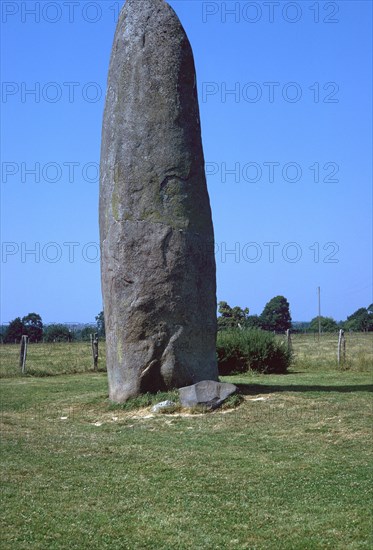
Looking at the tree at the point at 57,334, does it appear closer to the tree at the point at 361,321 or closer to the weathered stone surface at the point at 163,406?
the tree at the point at 361,321

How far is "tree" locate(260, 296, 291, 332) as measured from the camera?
56844 millimetres

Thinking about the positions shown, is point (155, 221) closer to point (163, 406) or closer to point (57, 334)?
point (163, 406)

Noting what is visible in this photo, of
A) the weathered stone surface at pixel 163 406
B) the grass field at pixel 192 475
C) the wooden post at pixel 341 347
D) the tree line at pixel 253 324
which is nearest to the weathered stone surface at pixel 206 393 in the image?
the weathered stone surface at pixel 163 406

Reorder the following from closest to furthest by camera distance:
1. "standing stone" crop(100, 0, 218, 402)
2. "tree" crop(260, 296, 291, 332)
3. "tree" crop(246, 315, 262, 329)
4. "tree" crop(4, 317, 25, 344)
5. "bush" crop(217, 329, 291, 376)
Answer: "standing stone" crop(100, 0, 218, 402)
"bush" crop(217, 329, 291, 376)
"tree" crop(246, 315, 262, 329)
"tree" crop(4, 317, 25, 344)
"tree" crop(260, 296, 291, 332)

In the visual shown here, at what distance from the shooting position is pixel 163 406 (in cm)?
1151

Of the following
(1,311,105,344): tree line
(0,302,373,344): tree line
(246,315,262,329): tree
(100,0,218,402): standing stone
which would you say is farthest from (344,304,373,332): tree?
(100,0,218,402): standing stone

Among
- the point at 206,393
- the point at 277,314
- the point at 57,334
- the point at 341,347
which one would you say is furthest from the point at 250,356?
the point at 277,314

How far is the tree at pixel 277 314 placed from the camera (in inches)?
2238

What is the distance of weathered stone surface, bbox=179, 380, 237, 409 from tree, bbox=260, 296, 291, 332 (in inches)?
1714

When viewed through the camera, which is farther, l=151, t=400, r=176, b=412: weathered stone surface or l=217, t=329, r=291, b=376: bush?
l=217, t=329, r=291, b=376: bush

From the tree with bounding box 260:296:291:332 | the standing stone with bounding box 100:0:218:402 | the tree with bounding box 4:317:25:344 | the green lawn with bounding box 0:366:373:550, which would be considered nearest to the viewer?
the green lawn with bounding box 0:366:373:550

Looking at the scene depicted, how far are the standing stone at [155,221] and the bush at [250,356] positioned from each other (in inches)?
251

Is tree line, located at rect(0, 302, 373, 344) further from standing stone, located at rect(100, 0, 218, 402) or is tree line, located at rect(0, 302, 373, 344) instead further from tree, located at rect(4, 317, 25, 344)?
standing stone, located at rect(100, 0, 218, 402)

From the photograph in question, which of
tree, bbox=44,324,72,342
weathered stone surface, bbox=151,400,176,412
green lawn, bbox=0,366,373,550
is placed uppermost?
tree, bbox=44,324,72,342
